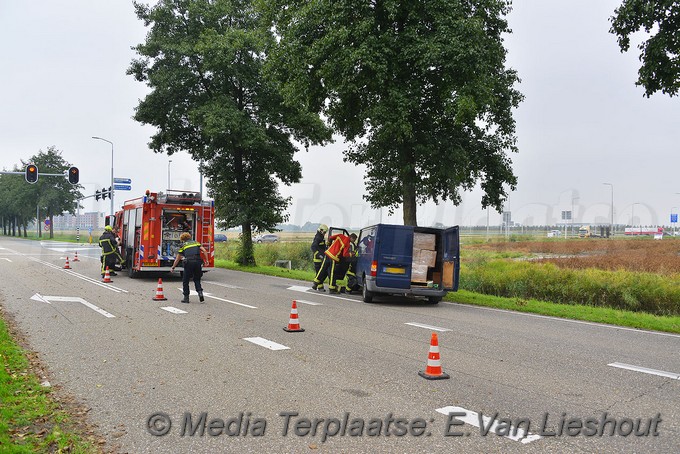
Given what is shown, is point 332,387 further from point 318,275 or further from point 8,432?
point 318,275

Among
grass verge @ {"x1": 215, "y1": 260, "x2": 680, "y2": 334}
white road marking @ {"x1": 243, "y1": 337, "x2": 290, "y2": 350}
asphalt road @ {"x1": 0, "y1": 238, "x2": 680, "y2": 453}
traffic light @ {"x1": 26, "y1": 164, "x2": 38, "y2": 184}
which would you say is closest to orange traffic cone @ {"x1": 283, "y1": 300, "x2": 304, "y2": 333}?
asphalt road @ {"x1": 0, "y1": 238, "x2": 680, "y2": 453}

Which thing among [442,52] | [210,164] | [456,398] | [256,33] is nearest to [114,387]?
[456,398]

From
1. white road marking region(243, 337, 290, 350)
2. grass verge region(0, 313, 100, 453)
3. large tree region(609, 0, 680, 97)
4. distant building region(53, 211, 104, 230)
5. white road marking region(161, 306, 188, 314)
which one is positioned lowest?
white road marking region(161, 306, 188, 314)

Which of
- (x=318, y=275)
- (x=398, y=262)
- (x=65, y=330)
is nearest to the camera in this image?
(x=65, y=330)

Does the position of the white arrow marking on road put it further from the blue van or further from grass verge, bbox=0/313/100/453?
the blue van

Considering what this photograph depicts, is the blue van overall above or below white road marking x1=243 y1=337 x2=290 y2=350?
above

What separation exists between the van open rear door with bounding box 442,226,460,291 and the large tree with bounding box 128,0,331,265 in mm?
12744

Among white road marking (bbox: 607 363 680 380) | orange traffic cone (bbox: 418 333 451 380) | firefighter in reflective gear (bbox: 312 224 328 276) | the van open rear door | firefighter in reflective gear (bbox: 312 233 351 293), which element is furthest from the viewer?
firefighter in reflective gear (bbox: 312 224 328 276)

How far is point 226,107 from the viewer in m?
25.9

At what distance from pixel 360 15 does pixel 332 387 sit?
1368 cm

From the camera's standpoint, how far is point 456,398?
20.2 feet

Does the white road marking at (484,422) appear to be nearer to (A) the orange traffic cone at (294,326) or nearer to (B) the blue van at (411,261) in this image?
(A) the orange traffic cone at (294,326)

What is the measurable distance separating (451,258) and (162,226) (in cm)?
1107

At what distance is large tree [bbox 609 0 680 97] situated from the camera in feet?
41.2
